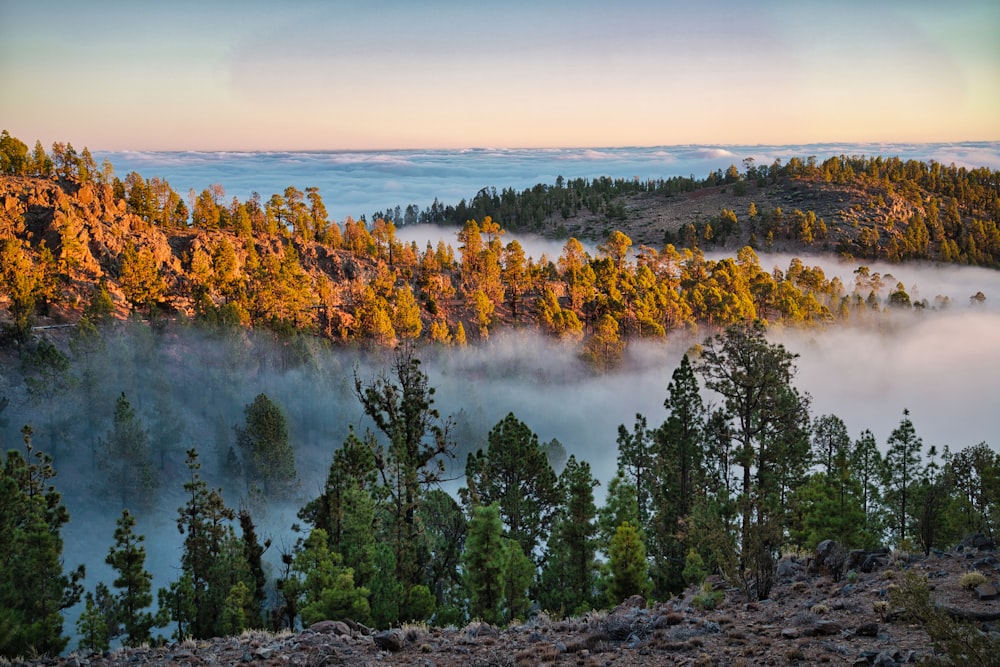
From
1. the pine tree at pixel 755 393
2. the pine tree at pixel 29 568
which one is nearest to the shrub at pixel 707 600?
the pine tree at pixel 755 393

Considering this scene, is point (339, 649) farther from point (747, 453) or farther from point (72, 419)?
point (72, 419)

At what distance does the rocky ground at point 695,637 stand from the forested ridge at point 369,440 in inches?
81.3

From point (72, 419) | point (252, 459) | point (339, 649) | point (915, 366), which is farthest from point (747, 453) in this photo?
point (915, 366)

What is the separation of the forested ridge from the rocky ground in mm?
2065

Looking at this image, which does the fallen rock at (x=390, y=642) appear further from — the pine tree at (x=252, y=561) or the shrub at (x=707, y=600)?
the pine tree at (x=252, y=561)

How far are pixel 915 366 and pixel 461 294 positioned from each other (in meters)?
104

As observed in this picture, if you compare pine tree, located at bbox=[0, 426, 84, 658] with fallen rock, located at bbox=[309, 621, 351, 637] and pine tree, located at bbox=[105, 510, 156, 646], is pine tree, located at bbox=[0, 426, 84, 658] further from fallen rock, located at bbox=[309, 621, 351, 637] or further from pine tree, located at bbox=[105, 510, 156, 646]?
fallen rock, located at bbox=[309, 621, 351, 637]

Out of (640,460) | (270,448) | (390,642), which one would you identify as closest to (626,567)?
(640,460)

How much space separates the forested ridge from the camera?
86.7 ft

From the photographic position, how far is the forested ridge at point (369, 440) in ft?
86.7

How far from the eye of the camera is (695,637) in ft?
41.0

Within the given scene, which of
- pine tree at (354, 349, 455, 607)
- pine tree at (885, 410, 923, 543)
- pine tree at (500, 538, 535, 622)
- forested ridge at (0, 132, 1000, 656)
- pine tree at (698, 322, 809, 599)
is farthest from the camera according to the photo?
pine tree at (885, 410, 923, 543)

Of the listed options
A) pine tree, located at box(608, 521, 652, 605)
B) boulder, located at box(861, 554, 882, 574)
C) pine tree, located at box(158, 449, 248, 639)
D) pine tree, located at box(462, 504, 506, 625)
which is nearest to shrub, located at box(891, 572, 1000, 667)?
boulder, located at box(861, 554, 882, 574)

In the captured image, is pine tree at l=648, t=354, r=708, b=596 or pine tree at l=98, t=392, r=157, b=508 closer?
pine tree at l=648, t=354, r=708, b=596
